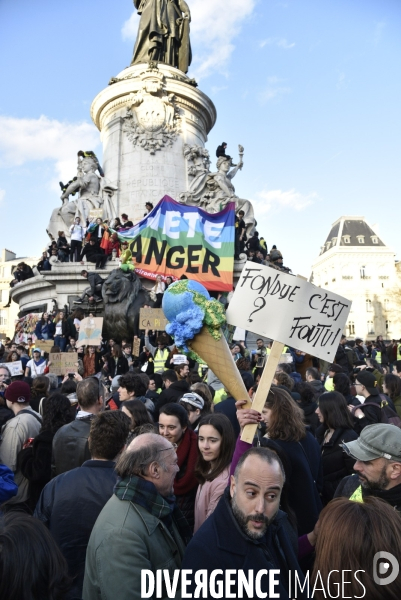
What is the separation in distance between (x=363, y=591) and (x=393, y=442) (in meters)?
1.08

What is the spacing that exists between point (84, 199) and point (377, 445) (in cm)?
2001

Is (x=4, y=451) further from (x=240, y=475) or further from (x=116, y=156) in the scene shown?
(x=116, y=156)

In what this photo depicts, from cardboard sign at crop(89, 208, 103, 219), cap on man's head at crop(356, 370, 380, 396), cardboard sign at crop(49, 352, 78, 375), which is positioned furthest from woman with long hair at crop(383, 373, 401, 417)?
cardboard sign at crop(89, 208, 103, 219)

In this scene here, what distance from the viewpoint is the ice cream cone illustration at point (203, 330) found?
293 centimetres

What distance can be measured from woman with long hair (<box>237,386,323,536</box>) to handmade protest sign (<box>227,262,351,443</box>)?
0.41m

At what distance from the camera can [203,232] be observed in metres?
16.4

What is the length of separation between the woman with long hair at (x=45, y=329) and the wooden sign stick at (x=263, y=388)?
12631 millimetres

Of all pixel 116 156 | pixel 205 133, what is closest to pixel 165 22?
pixel 205 133

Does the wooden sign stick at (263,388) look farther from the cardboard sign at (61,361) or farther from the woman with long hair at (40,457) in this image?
the cardboard sign at (61,361)

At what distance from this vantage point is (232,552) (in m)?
1.87

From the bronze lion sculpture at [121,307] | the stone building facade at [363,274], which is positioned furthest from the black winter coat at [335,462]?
the stone building facade at [363,274]

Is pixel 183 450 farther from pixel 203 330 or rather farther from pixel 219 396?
pixel 219 396

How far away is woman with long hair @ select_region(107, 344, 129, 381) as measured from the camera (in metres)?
11.4

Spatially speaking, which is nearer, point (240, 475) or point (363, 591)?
point (363, 591)
